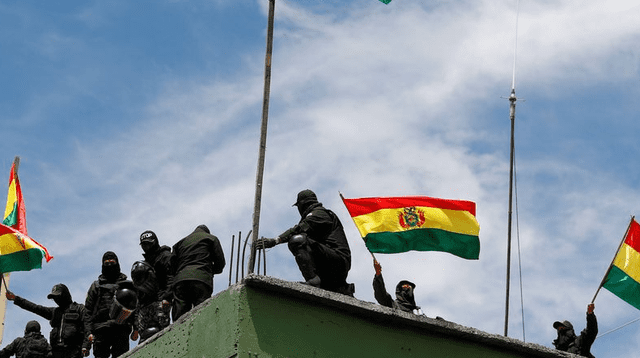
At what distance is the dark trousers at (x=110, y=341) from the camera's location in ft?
50.1

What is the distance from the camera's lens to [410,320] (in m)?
13.3

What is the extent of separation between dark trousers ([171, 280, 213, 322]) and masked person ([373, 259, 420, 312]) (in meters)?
1.82

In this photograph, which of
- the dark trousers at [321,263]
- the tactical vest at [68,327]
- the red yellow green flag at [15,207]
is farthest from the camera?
the red yellow green flag at [15,207]

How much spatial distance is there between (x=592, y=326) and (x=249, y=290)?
4.92 meters

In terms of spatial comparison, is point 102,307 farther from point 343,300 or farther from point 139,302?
point 343,300

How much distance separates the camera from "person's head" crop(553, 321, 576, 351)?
1609cm

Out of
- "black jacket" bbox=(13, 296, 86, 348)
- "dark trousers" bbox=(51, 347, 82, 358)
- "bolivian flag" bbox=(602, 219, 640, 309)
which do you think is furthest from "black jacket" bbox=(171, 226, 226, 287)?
"bolivian flag" bbox=(602, 219, 640, 309)

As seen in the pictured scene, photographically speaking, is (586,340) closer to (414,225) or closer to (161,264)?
(414,225)

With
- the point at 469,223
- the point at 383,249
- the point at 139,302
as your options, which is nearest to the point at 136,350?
the point at 139,302

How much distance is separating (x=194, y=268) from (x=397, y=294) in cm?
274

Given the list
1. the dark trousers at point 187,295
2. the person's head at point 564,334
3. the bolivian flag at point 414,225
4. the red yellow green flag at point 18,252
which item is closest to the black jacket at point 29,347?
the red yellow green flag at point 18,252

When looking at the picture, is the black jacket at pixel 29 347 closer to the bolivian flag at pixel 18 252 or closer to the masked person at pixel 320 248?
the bolivian flag at pixel 18 252

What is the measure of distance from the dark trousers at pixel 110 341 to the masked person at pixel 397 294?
9.85 ft

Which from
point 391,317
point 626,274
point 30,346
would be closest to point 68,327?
point 30,346
